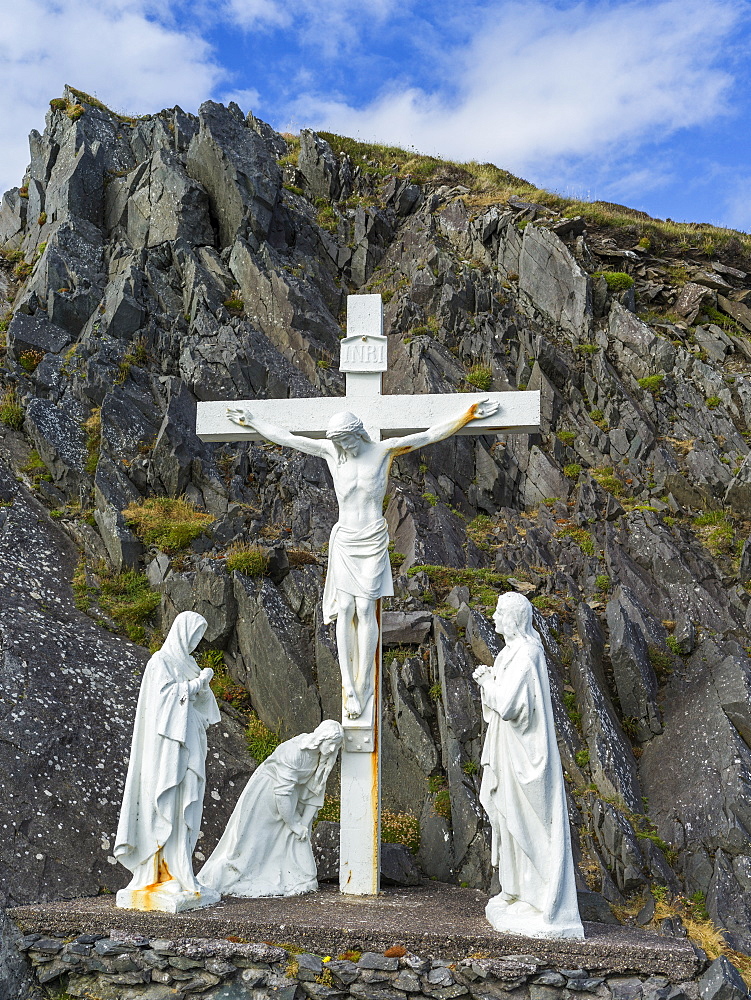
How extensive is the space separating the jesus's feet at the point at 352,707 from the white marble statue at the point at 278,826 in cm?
22

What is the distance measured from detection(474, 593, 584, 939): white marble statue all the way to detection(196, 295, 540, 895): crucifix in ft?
4.47

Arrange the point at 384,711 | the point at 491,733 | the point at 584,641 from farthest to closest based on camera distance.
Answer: the point at 584,641
the point at 384,711
the point at 491,733

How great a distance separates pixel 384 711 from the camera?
37.4ft

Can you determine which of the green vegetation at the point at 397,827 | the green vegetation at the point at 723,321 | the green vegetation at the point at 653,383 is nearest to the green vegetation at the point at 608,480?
the green vegetation at the point at 653,383

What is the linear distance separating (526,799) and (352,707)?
184 centimetres

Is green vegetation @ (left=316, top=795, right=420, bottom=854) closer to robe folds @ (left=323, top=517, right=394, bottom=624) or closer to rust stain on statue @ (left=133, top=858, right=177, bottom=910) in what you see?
rust stain on statue @ (left=133, top=858, right=177, bottom=910)

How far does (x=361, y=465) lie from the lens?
768 centimetres

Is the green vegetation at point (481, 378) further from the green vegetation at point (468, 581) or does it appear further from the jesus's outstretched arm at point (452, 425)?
the jesus's outstretched arm at point (452, 425)

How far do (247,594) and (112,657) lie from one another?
201 cm

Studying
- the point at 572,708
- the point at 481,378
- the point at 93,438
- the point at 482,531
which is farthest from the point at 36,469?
the point at 572,708

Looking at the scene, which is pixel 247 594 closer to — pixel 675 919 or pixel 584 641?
pixel 584 641

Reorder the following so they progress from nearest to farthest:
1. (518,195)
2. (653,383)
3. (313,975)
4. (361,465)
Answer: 1. (313,975)
2. (361,465)
3. (653,383)
4. (518,195)

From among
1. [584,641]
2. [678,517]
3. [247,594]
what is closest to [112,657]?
[247,594]

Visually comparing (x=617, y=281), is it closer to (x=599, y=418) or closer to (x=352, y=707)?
(x=599, y=418)
